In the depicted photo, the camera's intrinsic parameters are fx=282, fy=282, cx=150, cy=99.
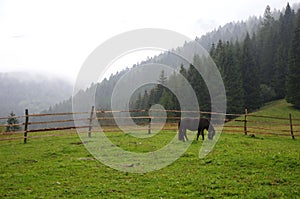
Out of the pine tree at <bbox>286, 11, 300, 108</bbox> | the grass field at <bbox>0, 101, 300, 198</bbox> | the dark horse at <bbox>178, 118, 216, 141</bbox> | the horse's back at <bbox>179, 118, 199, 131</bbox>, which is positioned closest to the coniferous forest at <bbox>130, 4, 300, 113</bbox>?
the pine tree at <bbox>286, 11, 300, 108</bbox>

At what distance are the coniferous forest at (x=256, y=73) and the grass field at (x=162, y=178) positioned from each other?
42.6m

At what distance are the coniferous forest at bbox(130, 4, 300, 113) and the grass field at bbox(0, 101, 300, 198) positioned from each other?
4263 cm

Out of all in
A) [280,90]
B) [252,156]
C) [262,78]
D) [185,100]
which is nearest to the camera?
[252,156]

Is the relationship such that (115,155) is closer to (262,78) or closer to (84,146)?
(84,146)

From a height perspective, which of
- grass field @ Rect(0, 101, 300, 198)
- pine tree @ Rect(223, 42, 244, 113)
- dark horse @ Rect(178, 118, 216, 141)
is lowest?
grass field @ Rect(0, 101, 300, 198)

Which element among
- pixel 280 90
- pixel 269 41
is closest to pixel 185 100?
pixel 280 90

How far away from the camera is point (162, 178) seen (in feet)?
32.0

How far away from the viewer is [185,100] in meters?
60.8

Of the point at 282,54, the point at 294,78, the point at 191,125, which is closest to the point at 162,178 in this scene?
the point at 191,125

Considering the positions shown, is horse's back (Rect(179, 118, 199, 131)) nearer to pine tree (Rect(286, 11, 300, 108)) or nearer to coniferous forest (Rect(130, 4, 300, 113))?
coniferous forest (Rect(130, 4, 300, 113))

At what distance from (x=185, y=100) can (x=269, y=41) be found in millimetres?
37483

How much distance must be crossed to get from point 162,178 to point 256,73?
60994 mm

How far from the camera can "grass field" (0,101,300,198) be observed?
27.1 ft

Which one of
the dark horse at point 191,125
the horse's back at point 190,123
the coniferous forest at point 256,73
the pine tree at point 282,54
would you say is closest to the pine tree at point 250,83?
the coniferous forest at point 256,73
